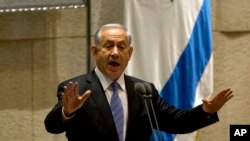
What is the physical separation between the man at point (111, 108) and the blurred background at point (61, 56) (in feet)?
4.48

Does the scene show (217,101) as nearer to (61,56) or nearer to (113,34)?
(113,34)

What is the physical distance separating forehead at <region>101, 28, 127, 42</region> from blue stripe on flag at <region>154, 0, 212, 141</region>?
1.07 metres

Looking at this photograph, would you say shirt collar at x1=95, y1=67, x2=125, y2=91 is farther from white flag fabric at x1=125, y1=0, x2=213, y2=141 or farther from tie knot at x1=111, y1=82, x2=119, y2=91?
white flag fabric at x1=125, y1=0, x2=213, y2=141

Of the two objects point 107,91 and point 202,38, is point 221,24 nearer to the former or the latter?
point 202,38

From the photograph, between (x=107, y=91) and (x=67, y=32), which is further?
(x=67, y=32)

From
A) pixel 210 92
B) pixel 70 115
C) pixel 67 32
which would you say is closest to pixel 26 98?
pixel 67 32

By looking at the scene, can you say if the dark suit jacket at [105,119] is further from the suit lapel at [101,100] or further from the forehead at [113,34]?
the forehead at [113,34]

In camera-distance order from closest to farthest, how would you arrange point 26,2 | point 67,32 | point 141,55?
point 141,55, point 26,2, point 67,32

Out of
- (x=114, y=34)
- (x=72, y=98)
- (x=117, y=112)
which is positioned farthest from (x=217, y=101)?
(x=72, y=98)

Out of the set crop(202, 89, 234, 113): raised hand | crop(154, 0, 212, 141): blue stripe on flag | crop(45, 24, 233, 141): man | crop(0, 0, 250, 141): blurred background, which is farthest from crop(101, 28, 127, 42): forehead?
crop(0, 0, 250, 141): blurred background

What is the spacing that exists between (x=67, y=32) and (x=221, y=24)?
1.33 m

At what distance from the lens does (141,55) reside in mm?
3629

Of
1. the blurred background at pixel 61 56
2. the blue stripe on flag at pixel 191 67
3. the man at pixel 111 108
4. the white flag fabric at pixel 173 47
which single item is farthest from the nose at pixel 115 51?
the blurred background at pixel 61 56

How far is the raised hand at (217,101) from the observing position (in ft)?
8.44
